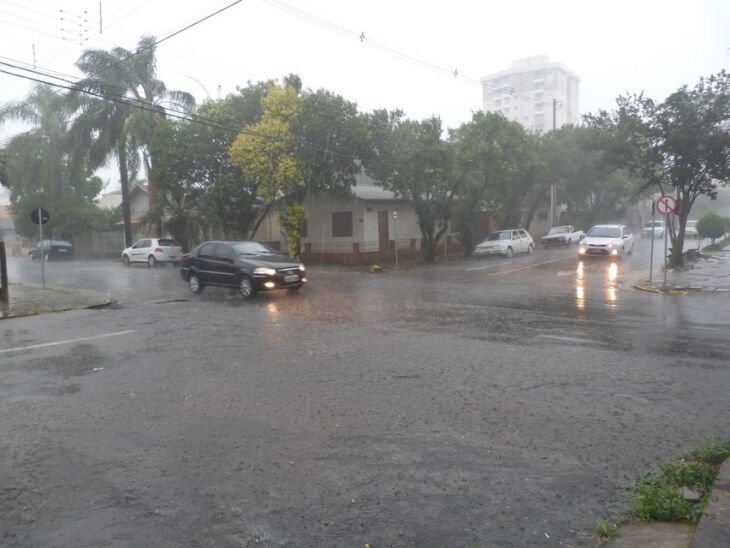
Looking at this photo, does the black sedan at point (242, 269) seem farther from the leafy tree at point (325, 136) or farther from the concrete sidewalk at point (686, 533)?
the concrete sidewalk at point (686, 533)

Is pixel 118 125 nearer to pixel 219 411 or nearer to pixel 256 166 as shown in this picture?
pixel 256 166

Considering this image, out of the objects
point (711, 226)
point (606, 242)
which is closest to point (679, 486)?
point (606, 242)

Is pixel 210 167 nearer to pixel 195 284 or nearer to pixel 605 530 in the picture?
pixel 195 284

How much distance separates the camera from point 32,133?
4000 cm

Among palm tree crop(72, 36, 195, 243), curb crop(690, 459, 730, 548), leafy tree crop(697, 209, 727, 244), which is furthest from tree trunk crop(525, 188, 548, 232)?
curb crop(690, 459, 730, 548)

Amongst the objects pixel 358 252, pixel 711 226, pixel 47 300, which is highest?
pixel 711 226

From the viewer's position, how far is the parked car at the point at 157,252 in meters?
30.9

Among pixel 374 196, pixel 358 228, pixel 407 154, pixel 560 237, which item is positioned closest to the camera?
pixel 407 154

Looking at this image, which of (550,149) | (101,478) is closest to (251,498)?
(101,478)

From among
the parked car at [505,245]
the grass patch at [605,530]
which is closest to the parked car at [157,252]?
the parked car at [505,245]

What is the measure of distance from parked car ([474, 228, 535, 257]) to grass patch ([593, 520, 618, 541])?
92.8 feet

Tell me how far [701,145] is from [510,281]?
8.06m

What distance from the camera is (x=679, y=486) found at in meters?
4.14

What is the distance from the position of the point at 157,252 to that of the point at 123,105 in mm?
8226
